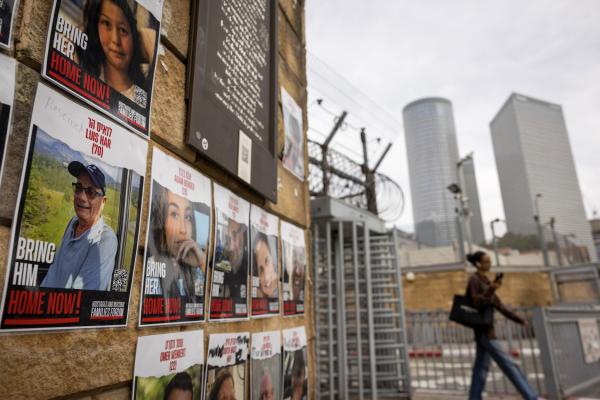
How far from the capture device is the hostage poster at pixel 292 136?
2.60m

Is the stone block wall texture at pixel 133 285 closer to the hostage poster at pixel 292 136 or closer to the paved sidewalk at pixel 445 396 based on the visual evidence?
the hostage poster at pixel 292 136

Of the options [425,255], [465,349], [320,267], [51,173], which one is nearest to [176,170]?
[51,173]

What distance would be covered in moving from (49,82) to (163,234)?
57cm

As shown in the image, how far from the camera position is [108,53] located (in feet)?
3.65

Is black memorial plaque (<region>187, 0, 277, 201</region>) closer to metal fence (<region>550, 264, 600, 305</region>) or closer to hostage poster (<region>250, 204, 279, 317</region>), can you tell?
hostage poster (<region>250, 204, 279, 317</region>)

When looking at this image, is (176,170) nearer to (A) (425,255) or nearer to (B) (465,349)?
(B) (465,349)

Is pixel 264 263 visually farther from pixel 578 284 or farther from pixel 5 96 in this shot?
pixel 578 284

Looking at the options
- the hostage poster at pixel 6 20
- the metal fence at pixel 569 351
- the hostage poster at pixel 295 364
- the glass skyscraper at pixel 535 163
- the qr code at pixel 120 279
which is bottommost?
the metal fence at pixel 569 351

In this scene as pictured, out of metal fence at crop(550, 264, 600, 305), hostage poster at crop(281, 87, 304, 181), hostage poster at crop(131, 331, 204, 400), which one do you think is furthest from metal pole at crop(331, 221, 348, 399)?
metal fence at crop(550, 264, 600, 305)

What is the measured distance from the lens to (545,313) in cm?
475

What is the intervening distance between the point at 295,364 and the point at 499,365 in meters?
2.44

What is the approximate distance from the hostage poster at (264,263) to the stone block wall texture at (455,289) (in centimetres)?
1304

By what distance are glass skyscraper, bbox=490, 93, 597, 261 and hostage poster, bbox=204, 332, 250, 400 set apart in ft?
100

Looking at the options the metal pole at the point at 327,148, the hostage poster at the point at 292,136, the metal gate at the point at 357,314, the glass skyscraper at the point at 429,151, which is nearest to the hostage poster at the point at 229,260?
the hostage poster at the point at 292,136
